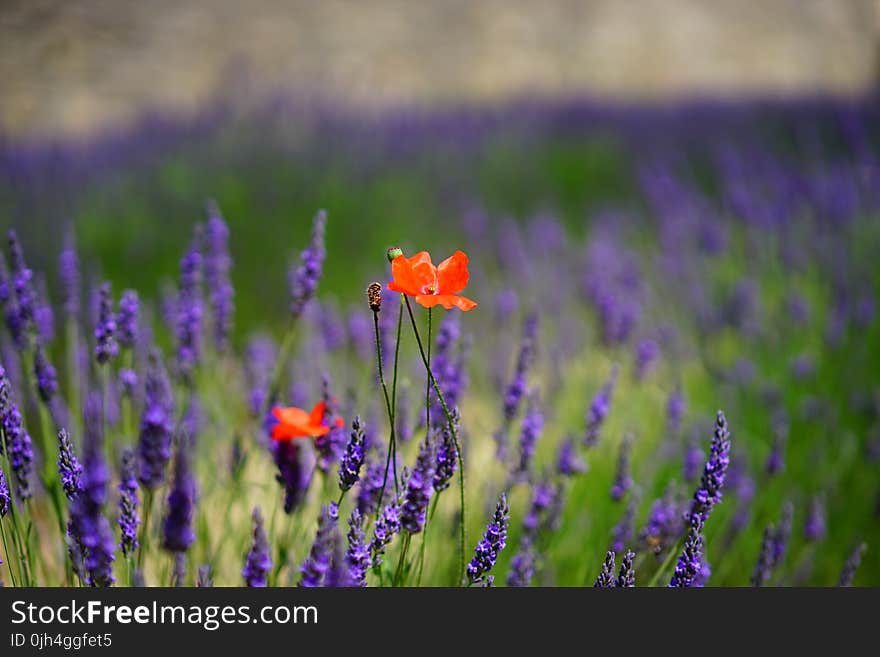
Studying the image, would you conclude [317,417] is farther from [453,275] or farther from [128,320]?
[128,320]

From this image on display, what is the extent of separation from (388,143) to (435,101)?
7.50 ft

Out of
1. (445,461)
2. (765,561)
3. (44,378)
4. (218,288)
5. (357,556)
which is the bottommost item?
(765,561)

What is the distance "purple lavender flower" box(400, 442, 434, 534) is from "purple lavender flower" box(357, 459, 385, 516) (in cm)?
14

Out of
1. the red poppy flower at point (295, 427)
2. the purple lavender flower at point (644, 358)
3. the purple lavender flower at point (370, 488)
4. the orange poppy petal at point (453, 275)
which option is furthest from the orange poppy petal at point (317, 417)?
the purple lavender flower at point (644, 358)

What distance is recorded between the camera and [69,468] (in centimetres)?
95

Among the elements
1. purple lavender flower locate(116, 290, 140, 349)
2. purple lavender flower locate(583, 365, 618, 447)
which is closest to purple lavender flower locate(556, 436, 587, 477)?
purple lavender flower locate(583, 365, 618, 447)

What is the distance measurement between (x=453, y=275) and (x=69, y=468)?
0.54m

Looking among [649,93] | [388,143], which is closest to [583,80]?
[649,93]

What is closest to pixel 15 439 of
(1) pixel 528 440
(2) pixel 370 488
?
(2) pixel 370 488

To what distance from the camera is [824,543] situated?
196 centimetres

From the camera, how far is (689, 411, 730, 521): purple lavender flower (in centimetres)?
98

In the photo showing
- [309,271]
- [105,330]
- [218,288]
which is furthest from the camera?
[218,288]

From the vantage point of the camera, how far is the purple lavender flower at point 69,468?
36.5 inches

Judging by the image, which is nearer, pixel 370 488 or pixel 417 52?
pixel 370 488
